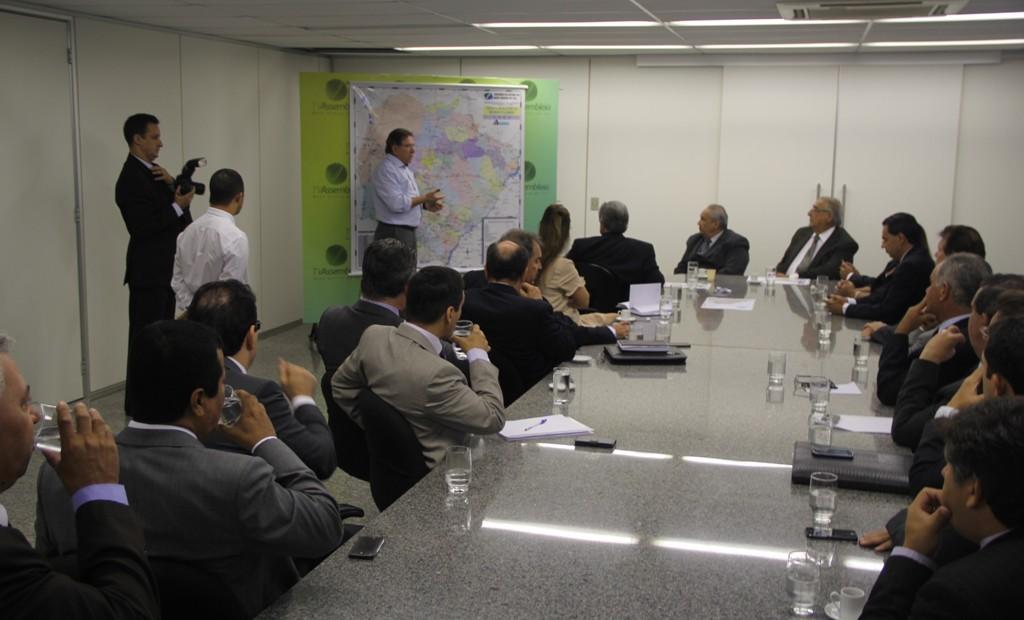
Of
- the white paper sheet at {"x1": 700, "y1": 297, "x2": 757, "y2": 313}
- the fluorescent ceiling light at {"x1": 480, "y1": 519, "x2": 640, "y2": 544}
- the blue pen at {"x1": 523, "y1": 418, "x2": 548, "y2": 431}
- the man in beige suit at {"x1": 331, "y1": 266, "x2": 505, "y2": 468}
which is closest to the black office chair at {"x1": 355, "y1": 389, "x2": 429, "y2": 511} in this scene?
the man in beige suit at {"x1": 331, "y1": 266, "x2": 505, "y2": 468}

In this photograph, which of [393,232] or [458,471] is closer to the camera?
[458,471]

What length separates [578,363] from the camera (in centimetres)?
446

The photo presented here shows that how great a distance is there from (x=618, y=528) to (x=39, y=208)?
5040 millimetres

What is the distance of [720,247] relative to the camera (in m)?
8.09

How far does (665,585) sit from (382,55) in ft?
28.3

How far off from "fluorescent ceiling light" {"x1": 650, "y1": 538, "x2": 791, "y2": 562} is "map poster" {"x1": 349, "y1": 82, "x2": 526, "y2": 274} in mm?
6557

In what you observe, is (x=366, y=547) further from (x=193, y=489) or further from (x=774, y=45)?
(x=774, y=45)

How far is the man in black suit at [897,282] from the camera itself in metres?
5.84

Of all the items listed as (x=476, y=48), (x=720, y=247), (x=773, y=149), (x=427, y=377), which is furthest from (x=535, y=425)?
(x=773, y=149)

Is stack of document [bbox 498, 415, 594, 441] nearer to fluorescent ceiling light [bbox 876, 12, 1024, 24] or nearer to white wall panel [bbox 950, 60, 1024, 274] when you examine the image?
fluorescent ceiling light [bbox 876, 12, 1024, 24]

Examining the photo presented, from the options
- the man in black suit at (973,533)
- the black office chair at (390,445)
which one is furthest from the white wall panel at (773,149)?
the man in black suit at (973,533)

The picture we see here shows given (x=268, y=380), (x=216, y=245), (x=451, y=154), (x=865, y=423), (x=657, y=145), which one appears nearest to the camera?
(x=268, y=380)

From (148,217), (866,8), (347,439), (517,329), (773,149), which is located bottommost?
(347,439)

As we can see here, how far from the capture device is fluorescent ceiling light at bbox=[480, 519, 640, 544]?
235cm
